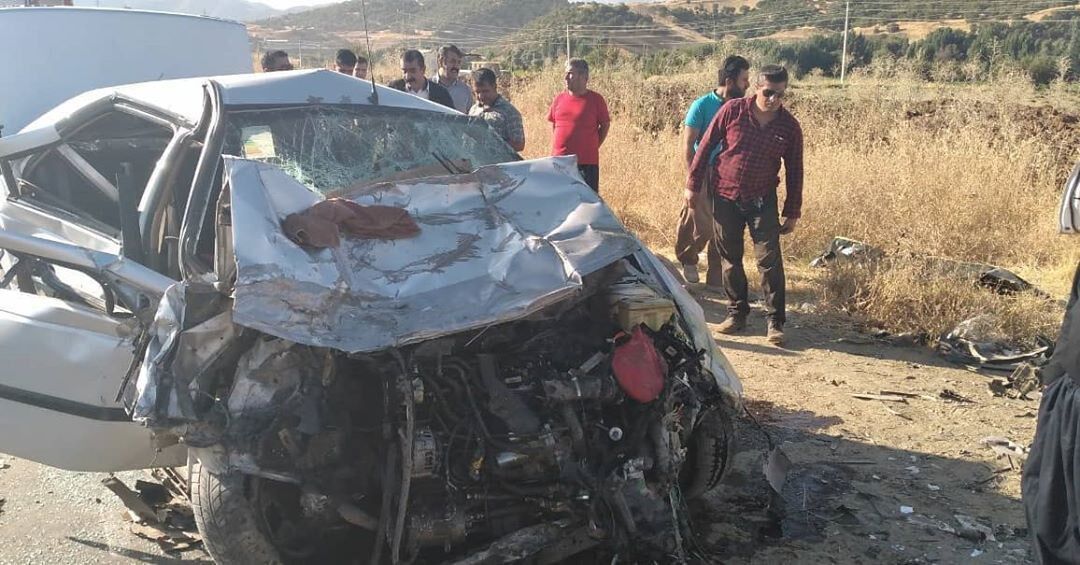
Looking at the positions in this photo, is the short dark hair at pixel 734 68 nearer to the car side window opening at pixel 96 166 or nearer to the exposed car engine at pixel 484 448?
the exposed car engine at pixel 484 448

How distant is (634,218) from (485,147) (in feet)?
16.1

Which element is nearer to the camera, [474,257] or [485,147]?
[474,257]

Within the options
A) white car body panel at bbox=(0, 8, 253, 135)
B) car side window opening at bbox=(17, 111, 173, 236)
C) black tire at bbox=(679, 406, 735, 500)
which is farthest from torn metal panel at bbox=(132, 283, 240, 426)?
white car body panel at bbox=(0, 8, 253, 135)

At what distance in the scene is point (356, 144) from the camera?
357 cm

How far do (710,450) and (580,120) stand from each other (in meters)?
4.11

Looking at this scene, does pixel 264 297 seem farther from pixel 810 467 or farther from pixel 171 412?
pixel 810 467

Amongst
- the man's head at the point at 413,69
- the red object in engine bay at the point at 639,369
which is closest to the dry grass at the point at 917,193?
the man's head at the point at 413,69

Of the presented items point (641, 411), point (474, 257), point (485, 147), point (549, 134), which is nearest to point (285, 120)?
point (485, 147)

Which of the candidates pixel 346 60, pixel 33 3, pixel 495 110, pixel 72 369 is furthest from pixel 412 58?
pixel 33 3

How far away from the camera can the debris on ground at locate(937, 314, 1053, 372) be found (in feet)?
16.5

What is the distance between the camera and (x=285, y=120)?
3494mm

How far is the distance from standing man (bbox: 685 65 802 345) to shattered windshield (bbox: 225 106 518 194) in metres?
1.99

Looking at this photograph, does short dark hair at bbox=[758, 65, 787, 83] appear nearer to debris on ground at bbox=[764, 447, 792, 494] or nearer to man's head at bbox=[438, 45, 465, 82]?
debris on ground at bbox=[764, 447, 792, 494]

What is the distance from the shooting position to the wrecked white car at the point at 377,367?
8.15 feet
